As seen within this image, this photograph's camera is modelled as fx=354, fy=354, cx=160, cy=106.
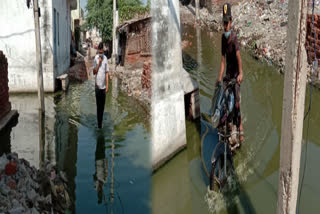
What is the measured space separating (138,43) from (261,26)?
7818 mm

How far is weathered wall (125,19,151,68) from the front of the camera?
73.9ft

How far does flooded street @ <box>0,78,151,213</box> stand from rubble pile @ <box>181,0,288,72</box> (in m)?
6.99

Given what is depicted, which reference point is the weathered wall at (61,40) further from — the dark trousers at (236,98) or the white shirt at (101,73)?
the dark trousers at (236,98)

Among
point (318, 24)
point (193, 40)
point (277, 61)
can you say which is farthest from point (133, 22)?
point (318, 24)

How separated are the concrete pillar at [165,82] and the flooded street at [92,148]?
521mm

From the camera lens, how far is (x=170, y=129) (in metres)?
6.11

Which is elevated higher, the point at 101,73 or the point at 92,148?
the point at 101,73

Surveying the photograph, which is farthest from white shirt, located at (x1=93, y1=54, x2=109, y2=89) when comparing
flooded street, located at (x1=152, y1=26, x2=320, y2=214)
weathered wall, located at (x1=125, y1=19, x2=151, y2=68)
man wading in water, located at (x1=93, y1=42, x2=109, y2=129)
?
weathered wall, located at (x1=125, y1=19, x2=151, y2=68)

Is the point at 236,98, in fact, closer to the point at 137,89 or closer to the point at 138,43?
the point at 137,89

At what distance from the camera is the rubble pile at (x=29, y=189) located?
12.9 ft

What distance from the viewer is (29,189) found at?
4363 mm

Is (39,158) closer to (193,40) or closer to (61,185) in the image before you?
(61,185)

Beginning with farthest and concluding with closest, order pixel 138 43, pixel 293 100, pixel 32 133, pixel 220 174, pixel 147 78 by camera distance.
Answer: pixel 138 43 → pixel 147 78 → pixel 32 133 → pixel 220 174 → pixel 293 100

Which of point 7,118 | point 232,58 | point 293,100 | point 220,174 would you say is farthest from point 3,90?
point 293,100
